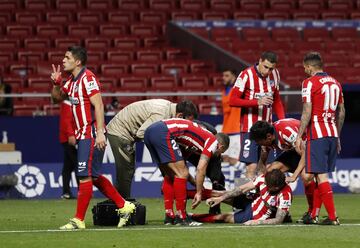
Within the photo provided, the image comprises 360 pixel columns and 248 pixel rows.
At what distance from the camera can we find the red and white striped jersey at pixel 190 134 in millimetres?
13234

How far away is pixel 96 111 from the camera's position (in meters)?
12.5

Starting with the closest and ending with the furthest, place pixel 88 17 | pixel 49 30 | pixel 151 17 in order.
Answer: pixel 49 30
pixel 88 17
pixel 151 17

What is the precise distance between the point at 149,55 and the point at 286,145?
1312cm

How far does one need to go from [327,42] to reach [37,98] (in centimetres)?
919

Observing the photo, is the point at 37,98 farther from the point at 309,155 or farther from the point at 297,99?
the point at 309,155

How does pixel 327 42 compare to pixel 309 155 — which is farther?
pixel 327 42

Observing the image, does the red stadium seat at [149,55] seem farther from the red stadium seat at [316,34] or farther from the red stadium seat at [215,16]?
the red stadium seat at [316,34]

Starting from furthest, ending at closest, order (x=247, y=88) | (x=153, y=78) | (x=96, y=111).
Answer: (x=153, y=78) < (x=247, y=88) < (x=96, y=111)

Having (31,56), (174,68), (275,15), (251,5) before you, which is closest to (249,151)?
(174,68)

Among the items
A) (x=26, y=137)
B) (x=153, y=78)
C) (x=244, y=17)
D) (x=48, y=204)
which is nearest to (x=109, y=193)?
(x=48, y=204)

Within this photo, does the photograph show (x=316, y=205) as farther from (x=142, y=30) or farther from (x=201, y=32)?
(x=142, y=30)

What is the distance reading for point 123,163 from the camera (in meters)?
14.3

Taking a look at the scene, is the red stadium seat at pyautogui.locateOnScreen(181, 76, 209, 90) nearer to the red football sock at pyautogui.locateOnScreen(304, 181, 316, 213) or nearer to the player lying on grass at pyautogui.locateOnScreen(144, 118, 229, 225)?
the red football sock at pyautogui.locateOnScreen(304, 181, 316, 213)

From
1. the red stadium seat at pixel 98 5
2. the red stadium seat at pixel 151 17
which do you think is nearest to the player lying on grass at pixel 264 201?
the red stadium seat at pixel 151 17
